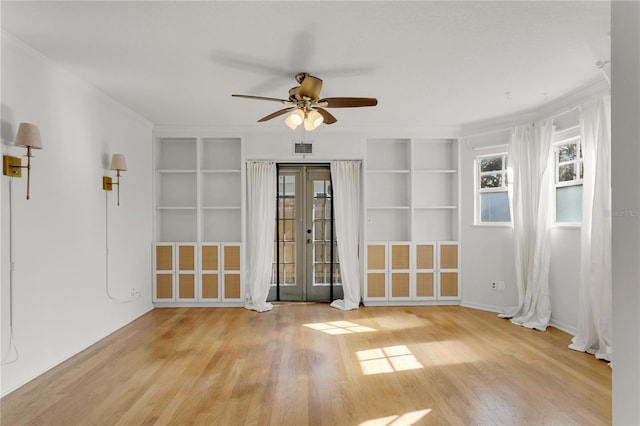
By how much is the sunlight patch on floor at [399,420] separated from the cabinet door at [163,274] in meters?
4.06

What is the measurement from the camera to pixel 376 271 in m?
5.79

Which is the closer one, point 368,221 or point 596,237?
point 596,237

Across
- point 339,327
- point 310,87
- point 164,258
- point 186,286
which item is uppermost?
point 310,87

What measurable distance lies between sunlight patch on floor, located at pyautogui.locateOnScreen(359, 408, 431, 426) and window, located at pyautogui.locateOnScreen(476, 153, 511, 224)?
3664 millimetres

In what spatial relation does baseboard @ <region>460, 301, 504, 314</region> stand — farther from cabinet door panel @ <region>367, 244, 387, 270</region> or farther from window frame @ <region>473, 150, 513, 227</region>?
cabinet door panel @ <region>367, 244, 387, 270</region>

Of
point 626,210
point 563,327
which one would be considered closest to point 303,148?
point 563,327

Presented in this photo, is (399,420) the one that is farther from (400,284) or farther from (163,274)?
(163,274)

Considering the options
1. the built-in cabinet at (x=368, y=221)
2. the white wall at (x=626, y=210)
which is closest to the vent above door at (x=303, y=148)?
the built-in cabinet at (x=368, y=221)

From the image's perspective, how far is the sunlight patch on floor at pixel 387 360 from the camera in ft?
10.9

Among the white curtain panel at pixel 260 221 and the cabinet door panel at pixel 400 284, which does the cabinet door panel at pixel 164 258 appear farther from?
the cabinet door panel at pixel 400 284

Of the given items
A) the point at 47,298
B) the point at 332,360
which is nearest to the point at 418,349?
the point at 332,360

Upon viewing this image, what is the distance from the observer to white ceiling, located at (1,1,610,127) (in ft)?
8.34

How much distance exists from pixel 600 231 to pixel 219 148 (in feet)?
16.4

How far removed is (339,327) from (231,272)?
6.27ft
